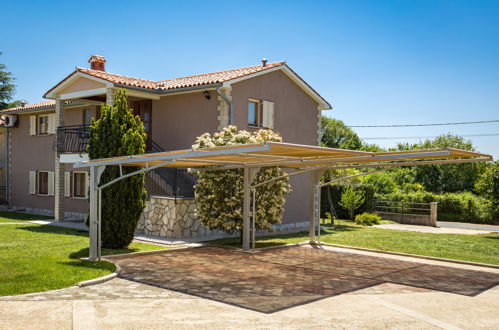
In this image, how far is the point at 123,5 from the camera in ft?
50.9

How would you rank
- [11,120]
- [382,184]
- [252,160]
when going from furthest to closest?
[382,184]
[11,120]
[252,160]

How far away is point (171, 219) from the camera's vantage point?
638 inches

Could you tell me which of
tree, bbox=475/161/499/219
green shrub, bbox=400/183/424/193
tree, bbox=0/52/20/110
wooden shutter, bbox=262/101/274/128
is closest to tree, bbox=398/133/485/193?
green shrub, bbox=400/183/424/193

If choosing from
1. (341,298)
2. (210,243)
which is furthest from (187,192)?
(341,298)

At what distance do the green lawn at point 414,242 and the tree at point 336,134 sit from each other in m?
39.1

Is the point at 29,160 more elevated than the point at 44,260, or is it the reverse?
the point at 29,160

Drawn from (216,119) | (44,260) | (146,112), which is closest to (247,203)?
(216,119)

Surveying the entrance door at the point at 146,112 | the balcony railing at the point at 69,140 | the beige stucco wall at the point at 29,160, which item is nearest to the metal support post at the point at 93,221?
the entrance door at the point at 146,112

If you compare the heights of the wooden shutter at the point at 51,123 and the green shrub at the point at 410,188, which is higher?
the wooden shutter at the point at 51,123

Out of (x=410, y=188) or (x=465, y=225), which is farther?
(x=410, y=188)

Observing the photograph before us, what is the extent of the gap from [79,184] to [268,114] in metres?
9.68

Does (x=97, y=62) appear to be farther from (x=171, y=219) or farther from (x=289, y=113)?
(x=171, y=219)

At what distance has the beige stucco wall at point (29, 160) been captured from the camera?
76.8ft

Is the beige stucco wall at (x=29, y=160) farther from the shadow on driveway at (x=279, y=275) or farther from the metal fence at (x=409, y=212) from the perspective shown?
the metal fence at (x=409, y=212)
